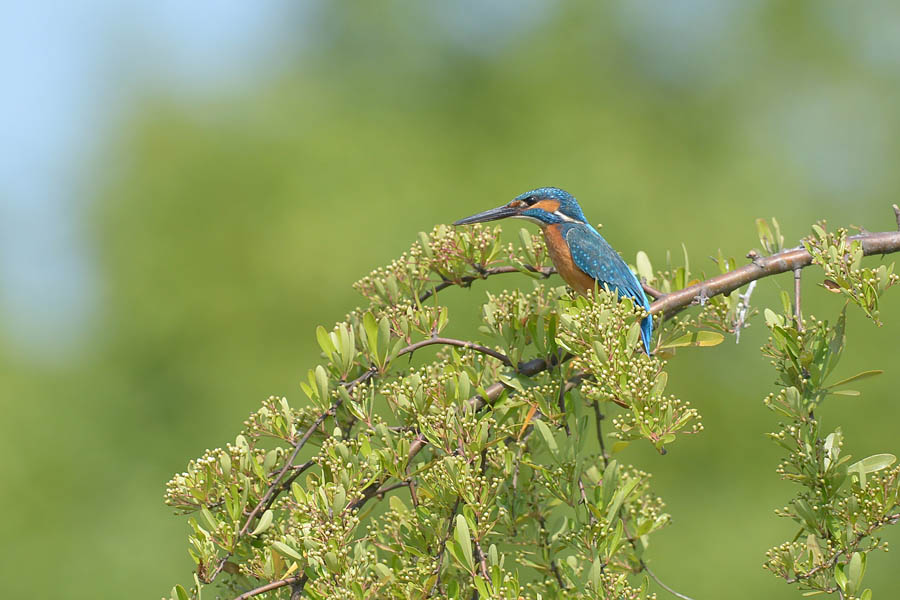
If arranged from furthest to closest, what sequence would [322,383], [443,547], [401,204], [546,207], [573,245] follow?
[401,204] → [546,207] → [573,245] → [322,383] → [443,547]

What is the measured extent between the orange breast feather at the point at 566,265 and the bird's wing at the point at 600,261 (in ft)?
0.10

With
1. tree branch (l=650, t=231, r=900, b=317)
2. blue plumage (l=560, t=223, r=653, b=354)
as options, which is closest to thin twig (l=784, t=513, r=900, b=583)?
tree branch (l=650, t=231, r=900, b=317)

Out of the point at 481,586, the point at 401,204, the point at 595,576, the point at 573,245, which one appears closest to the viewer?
the point at 481,586

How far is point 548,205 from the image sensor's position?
434 centimetres

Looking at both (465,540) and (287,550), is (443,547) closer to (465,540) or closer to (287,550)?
(465,540)

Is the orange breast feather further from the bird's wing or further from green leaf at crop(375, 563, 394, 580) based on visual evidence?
green leaf at crop(375, 563, 394, 580)

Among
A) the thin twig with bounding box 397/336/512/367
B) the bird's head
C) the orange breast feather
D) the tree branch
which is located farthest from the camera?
the bird's head

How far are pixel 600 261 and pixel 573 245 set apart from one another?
19 cm

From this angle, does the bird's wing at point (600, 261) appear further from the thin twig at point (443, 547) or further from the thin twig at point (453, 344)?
the thin twig at point (443, 547)

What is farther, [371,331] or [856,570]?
[371,331]

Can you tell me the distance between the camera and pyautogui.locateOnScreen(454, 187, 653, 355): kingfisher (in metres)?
3.86

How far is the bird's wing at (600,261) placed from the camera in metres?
3.82

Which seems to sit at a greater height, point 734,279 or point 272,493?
point 734,279

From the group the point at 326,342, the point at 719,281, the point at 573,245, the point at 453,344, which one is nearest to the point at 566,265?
the point at 573,245
